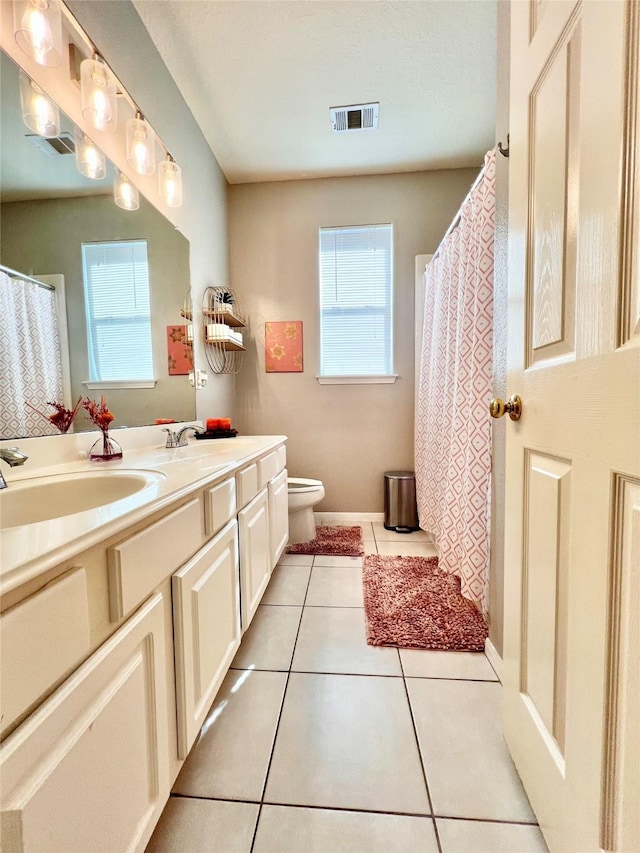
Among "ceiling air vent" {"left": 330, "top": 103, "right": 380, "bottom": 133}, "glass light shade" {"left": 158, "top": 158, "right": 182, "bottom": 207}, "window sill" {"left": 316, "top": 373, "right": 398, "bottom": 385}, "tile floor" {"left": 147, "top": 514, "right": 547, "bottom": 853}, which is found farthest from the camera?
"window sill" {"left": 316, "top": 373, "right": 398, "bottom": 385}

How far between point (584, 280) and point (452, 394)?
4.25 feet

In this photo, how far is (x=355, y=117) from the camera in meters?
2.12

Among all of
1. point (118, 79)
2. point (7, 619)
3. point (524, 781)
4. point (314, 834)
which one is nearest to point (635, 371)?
point (7, 619)

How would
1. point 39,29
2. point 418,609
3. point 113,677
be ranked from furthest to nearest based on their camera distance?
1. point 418,609
2. point 39,29
3. point 113,677

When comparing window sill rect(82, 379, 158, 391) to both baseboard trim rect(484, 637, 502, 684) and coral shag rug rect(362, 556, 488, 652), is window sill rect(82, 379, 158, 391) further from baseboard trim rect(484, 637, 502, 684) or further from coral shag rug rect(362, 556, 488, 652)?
baseboard trim rect(484, 637, 502, 684)

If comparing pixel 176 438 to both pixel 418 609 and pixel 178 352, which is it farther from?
pixel 418 609

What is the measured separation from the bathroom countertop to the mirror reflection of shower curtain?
0.24 feet

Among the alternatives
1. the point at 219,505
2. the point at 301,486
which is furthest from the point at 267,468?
the point at 301,486

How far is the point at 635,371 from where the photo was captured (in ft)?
1.57

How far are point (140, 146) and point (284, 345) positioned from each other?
1.54 metres

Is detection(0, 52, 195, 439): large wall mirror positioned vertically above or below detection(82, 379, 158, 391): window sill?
above

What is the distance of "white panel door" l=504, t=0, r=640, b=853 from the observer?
0.50 meters

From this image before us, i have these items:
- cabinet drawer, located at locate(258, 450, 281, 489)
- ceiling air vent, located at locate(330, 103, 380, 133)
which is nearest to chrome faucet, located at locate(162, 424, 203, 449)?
cabinet drawer, located at locate(258, 450, 281, 489)

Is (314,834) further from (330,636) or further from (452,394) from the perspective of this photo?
(452,394)
